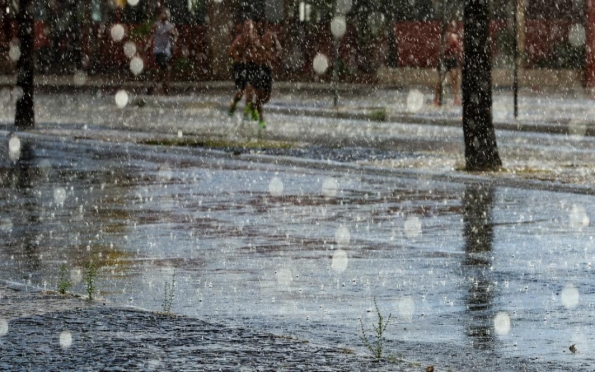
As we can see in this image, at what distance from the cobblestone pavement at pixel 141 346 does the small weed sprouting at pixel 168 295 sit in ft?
1.42

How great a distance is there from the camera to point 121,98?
1625 inches

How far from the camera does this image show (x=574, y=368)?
8.59 meters

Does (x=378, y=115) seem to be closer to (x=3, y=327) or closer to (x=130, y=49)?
(x=3, y=327)

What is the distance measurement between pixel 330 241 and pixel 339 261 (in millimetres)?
1186

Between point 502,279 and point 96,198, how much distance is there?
700cm

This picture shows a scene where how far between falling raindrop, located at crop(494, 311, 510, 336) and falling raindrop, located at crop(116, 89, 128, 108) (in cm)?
2777

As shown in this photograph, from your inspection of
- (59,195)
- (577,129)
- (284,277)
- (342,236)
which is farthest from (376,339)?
(577,129)

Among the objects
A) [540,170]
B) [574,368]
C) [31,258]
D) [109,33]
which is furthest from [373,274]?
[109,33]

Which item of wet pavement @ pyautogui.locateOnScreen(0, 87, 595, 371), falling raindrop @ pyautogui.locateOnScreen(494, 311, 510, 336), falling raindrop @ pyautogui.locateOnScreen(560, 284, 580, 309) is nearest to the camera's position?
falling raindrop @ pyautogui.locateOnScreen(494, 311, 510, 336)

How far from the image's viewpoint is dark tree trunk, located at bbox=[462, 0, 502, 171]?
20.3m

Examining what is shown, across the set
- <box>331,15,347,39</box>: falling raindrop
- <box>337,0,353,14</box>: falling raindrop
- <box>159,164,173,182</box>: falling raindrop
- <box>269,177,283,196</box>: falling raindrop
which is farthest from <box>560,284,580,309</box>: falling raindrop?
<box>337,0,353,14</box>: falling raindrop

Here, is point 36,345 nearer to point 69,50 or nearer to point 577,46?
point 577,46

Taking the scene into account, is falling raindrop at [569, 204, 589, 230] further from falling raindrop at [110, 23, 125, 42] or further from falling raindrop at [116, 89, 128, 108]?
falling raindrop at [110, 23, 125, 42]

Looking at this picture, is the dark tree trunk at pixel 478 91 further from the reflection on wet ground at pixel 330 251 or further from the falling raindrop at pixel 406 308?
the falling raindrop at pixel 406 308
